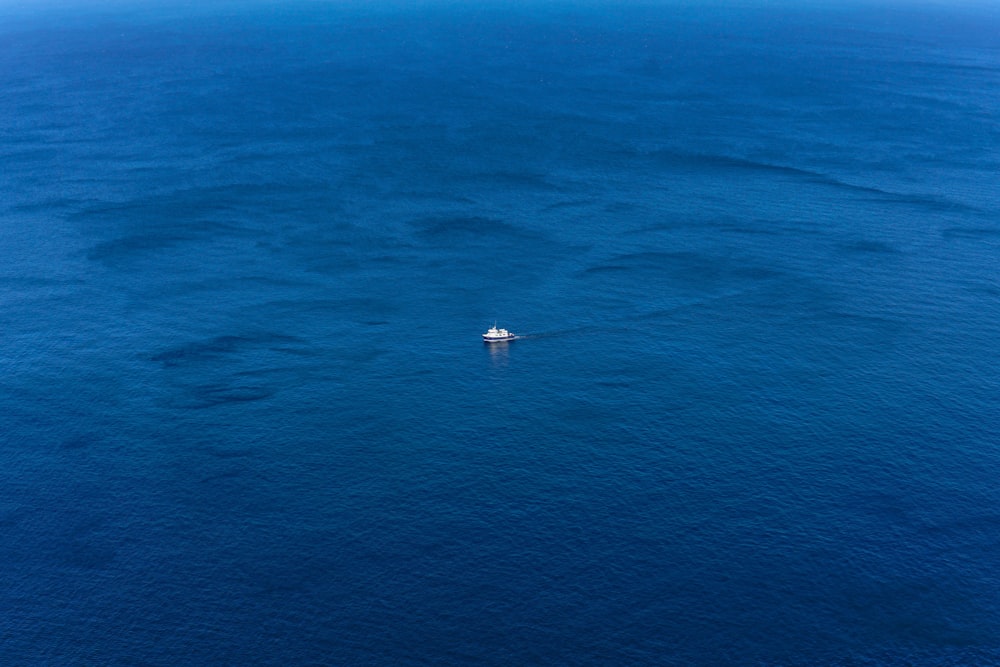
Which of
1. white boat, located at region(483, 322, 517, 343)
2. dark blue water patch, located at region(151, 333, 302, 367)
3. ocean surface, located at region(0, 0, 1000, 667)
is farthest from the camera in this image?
white boat, located at region(483, 322, 517, 343)

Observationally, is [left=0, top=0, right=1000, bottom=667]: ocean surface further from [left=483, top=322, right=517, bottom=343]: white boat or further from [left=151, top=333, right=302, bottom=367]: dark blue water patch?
[left=483, top=322, right=517, bottom=343]: white boat

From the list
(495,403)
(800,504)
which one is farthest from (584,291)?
(800,504)

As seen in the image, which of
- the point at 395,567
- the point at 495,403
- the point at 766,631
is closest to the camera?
the point at 766,631

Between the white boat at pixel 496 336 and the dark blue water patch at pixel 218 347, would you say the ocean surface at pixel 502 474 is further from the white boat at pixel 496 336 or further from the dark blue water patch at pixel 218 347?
the white boat at pixel 496 336

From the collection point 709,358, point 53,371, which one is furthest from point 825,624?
point 53,371

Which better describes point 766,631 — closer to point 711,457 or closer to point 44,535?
point 711,457

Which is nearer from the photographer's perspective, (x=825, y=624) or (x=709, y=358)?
(x=825, y=624)

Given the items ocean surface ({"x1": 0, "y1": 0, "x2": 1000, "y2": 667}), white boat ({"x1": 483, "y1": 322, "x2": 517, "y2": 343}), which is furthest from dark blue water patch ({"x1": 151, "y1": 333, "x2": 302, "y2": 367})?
white boat ({"x1": 483, "y1": 322, "x2": 517, "y2": 343})

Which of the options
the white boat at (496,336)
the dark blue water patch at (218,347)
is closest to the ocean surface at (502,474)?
the dark blue water patch at (218,347)

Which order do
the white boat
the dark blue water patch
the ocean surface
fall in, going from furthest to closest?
the white boat < the dark blue water patch < the ocean surface

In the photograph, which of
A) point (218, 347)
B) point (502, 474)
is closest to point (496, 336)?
point (502, 474)

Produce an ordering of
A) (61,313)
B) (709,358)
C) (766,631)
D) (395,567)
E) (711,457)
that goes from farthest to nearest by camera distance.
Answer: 1. (61,313)
2. (709,358)
3. (711,457)
4. (395,567)
5. (766,631)
